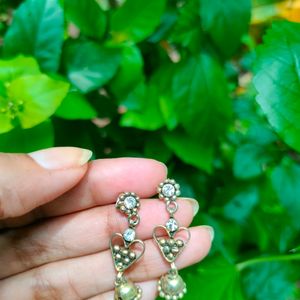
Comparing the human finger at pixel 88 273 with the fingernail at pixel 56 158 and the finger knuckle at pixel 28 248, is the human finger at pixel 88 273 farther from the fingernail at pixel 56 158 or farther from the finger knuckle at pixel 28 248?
the fingernail at pixel 56 158

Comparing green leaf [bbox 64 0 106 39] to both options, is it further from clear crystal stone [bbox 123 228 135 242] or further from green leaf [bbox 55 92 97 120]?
clear crystal stone [bbox 123 228 135 242]

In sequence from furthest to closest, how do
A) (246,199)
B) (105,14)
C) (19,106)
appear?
1. (246,199)
2. (105,14)
3. (19,106)

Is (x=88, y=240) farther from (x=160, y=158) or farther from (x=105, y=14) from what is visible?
(x=105, y=14)

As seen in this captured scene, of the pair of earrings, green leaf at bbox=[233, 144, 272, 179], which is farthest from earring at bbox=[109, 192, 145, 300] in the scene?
green leaf at bbox=[233, 144, 272, 179]

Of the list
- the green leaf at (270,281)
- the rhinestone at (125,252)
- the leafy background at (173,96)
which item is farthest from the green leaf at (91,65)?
the green leaf at (270,281)

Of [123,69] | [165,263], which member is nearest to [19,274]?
[165,263]

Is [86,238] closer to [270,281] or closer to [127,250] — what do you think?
[127,250]
